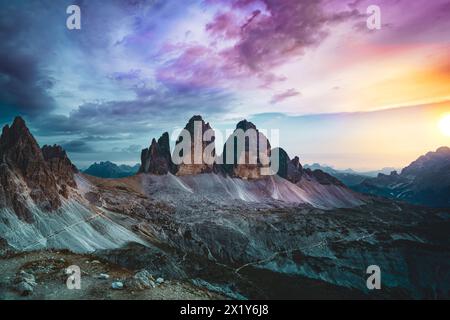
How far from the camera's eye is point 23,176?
391 feet

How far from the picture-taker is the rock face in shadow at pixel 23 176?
105387 mm

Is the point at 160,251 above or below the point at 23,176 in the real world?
below

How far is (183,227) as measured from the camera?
556 feet

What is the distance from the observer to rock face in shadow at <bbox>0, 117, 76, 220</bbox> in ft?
346

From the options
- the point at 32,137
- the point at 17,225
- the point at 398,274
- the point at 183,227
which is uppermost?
the point at 32,137

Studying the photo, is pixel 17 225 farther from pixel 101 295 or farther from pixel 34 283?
pixel 101 295

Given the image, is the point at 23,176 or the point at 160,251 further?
the point at 160,251

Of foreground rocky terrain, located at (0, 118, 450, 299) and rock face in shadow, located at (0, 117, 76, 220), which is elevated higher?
rock face in shadow, located at (0, 117, 76, 220)

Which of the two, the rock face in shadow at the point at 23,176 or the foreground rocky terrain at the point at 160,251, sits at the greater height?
the rock face in shadow at the point at 23,176

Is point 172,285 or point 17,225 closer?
point 172,285

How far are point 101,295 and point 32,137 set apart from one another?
369ft

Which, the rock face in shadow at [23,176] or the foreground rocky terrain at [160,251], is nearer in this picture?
the foreground rocky terrain at [160,251]

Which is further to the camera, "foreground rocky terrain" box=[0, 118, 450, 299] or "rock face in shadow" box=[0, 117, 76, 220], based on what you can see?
"rock face in shadow" box=[0, 117, 76, 220]
